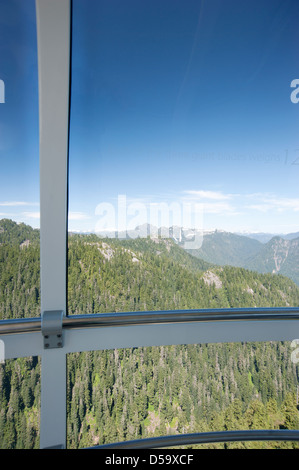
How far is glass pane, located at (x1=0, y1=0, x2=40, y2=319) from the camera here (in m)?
1.37

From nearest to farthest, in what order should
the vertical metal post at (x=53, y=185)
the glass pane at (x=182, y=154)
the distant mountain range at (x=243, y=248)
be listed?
the vertical metal post at (x=53, y=185), the glass pane at (x=182, y=154), the distant mountain range at (x=243, y=248)

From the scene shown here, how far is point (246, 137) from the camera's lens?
5.71 ft

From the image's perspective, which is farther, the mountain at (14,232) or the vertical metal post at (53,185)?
the mountain at (14,232)

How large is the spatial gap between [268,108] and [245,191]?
1.98 ft

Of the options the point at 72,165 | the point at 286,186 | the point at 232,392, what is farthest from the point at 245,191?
the point at 232,392

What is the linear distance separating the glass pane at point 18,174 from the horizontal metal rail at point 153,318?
0.56ft

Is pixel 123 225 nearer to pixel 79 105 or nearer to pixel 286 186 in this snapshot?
pixel 79 105

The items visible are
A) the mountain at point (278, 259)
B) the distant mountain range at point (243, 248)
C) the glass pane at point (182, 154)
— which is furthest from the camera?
the mountain at point (278, 259)

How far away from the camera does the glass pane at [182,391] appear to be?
62.2 inches

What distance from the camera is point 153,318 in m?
1.50

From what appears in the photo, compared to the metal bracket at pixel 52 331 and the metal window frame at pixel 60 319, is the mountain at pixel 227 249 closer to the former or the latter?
the metal window frame at pixel 60 319

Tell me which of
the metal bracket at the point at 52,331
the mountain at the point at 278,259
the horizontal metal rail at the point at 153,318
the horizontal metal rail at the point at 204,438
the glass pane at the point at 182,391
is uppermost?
the mountain at the point at 278,259

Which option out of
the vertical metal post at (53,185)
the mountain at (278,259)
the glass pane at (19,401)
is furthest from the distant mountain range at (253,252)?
the glass pane at (19,401)
